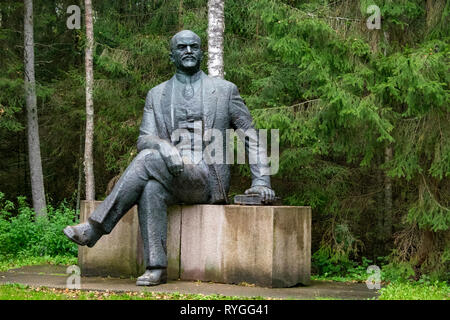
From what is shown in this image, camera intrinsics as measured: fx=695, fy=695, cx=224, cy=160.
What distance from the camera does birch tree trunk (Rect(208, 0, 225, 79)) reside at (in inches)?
389

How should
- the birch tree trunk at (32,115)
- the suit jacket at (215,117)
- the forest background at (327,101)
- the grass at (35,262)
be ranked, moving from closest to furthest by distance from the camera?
the suit jacket at (215,117) < the forest background at (327,101) < the grass at (35,262) < the birch tree trunk at (32,115)

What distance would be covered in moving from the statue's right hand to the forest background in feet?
7.62

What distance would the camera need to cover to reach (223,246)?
6.26 m

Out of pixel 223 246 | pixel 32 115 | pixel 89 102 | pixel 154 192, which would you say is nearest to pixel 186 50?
pixel 154 192

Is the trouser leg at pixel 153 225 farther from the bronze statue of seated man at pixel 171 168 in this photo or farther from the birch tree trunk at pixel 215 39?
the birch tree trunk at pixel 215 39

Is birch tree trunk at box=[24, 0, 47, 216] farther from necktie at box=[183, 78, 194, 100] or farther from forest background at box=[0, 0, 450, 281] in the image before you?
necktie at box=[183, 78, 194, 100]

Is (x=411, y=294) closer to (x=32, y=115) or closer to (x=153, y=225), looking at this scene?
(x=153, y=225)

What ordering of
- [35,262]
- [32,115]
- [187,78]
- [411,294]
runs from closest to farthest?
[411,294], [187,78], [35,262], [32,115]

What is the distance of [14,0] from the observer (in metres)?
15.8

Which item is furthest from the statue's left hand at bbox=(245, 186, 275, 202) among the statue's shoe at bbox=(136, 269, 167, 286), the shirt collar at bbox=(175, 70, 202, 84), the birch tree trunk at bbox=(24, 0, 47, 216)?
the birch tree trunk at bbox=(24, 0, 47, 216)

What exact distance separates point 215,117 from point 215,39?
3.56m

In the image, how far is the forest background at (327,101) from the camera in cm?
778

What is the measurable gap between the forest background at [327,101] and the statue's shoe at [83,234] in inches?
122
